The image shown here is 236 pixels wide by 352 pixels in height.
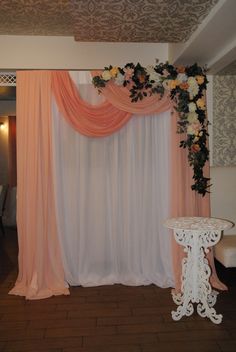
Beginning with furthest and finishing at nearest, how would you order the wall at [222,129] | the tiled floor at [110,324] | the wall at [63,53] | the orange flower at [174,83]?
the wall at [222,129]
the wall at [63,53]
the orange flower at [174,83]
the tiled floor at [110,324]

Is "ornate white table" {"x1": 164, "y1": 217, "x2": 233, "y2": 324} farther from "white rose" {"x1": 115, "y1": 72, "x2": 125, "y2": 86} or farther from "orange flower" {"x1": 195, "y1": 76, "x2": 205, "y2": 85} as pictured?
"white rose" {"x1": 115, "y1": 72, "x2": 125, "y2": 86}

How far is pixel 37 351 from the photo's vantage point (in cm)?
234

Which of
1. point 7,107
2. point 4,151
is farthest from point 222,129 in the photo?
point 4,151

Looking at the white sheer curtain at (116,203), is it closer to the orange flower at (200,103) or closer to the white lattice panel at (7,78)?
the orange flower at (200,103)

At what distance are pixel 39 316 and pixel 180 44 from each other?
9.07 ft

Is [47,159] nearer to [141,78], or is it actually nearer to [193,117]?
[141,78]

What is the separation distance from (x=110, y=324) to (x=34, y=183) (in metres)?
1.45

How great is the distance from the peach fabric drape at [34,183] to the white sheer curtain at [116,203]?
0.57 feet

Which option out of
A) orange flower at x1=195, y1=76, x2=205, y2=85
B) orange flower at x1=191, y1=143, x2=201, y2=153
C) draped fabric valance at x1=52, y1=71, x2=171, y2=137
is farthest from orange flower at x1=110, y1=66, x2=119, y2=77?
orange flower at x1=191, y1=143, x2=201, y2=153

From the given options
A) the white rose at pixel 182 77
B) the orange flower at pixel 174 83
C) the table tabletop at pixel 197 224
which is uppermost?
the white rose at pixel 182 77

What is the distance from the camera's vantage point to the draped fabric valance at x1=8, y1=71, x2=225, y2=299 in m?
3.26

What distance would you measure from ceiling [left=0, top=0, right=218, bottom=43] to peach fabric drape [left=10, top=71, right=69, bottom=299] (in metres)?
0.47

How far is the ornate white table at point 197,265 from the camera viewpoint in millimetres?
2723

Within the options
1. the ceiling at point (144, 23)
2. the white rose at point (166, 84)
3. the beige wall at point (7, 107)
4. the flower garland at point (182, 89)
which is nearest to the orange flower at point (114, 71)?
the flower garland at point (182, 89)
